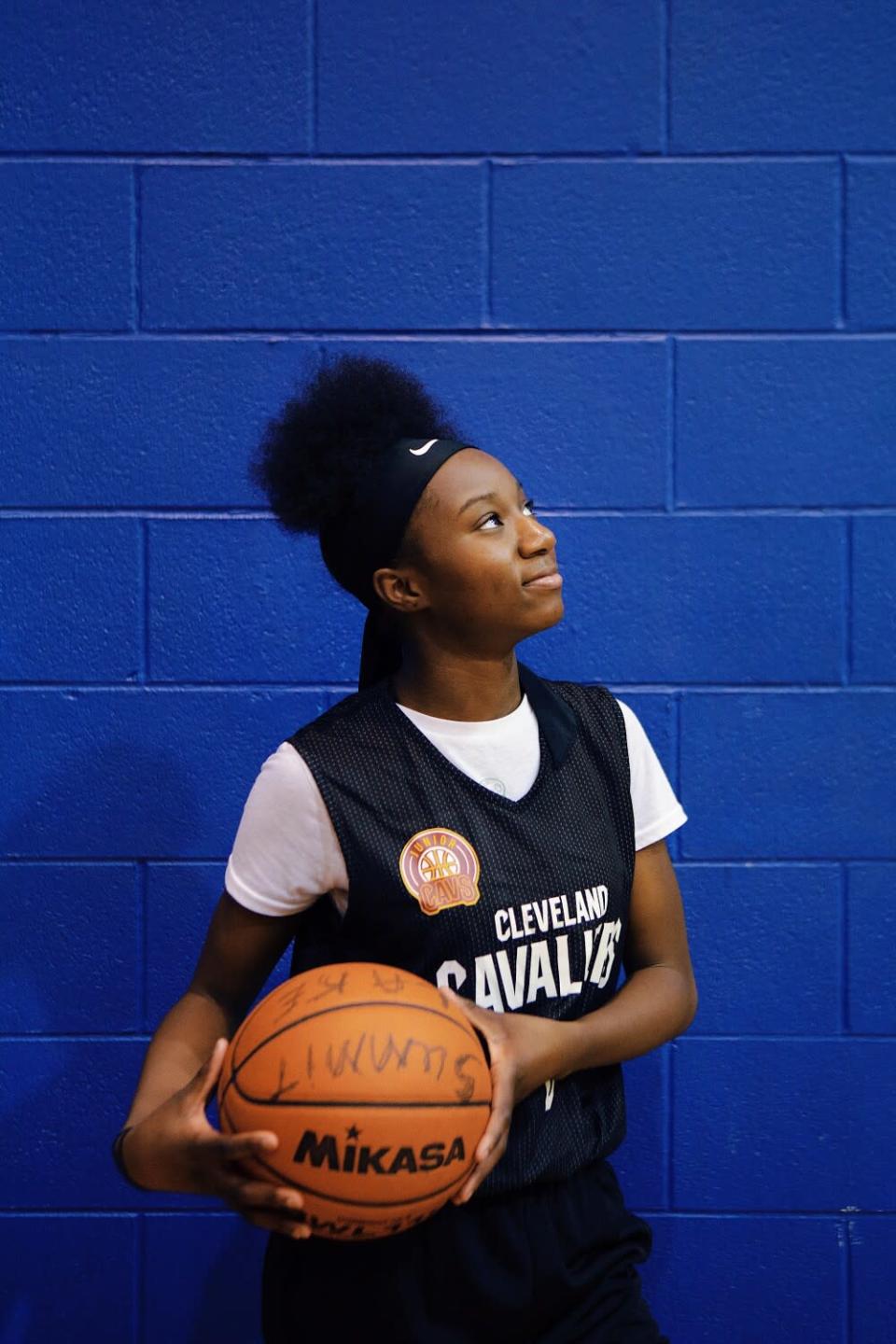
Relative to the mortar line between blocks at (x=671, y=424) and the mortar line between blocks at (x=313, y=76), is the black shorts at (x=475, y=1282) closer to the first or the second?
the mortar line between blocks at (x=671, y=424)

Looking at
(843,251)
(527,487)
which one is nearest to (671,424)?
(527,487)

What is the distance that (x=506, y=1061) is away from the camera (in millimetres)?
1177

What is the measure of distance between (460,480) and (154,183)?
2.92 feet

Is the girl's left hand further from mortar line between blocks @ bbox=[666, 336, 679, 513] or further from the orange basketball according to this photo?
mortar line between blocks @ bbox=[666, 336, 679, 513]

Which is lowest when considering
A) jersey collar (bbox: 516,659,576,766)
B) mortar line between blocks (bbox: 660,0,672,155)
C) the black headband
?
jersey collar (bbox: 516,659,576,766)

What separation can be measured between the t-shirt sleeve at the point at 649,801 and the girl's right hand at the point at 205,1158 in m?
0.56

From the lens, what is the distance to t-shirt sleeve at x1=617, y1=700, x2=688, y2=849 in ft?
4.84

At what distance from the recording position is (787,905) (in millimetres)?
1957

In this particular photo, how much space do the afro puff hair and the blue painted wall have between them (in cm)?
41

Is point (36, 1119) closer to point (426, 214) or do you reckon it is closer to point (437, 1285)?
point (437, 1285)

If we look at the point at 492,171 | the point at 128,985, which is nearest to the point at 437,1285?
the point at 128,985

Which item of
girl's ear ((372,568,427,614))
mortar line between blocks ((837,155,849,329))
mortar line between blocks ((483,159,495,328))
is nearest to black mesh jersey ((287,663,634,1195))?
girl's ear ((372,568,427,614))

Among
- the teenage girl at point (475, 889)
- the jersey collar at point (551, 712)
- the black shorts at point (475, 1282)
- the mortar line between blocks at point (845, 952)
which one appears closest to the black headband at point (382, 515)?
the teenage girl at point (475, 889)

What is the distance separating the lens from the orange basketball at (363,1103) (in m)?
1.09
